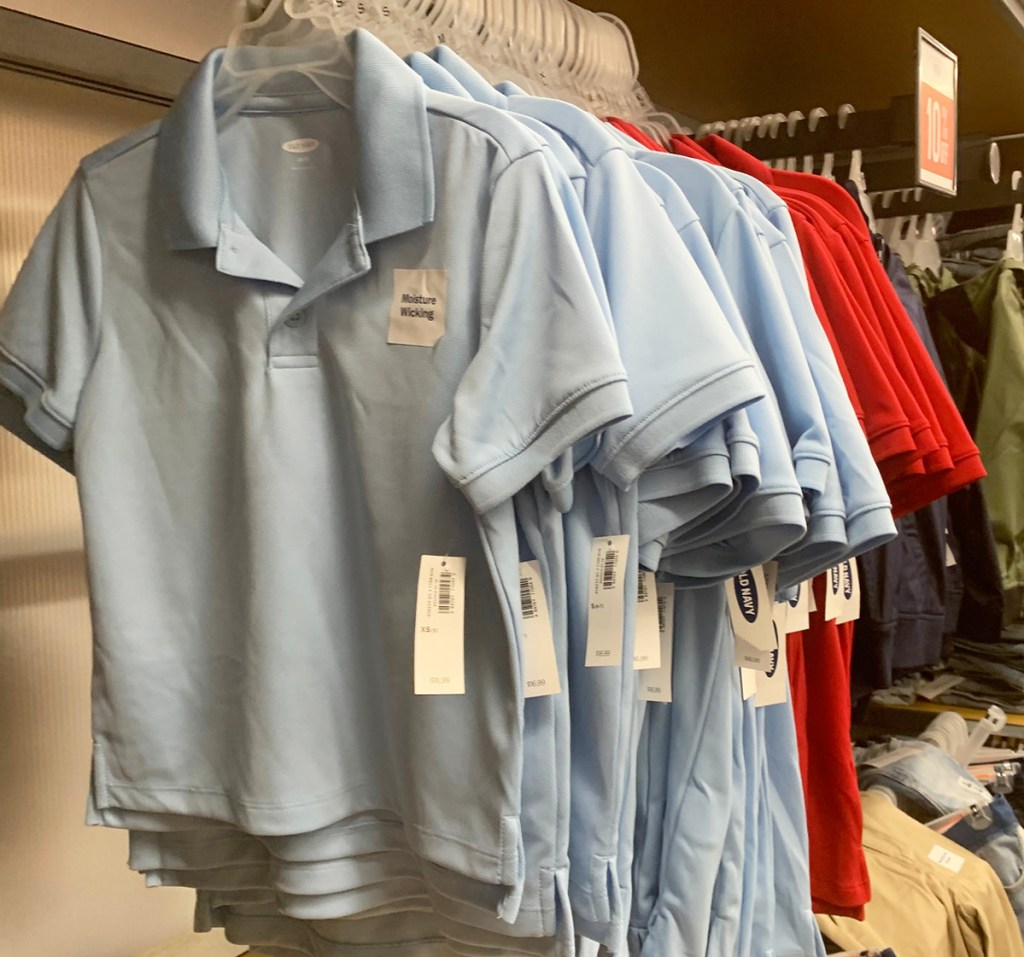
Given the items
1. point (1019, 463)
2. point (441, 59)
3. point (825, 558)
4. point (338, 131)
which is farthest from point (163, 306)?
point (1019, 463)

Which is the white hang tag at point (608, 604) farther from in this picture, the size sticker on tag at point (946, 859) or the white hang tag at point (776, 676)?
the size sticker on tag at point (946, 859)

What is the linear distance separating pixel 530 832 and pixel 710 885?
8.6 inches

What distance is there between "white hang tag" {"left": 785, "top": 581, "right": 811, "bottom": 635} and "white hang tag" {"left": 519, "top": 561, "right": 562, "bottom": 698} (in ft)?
1.18

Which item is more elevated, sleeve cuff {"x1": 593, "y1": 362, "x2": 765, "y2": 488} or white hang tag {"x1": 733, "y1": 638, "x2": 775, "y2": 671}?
sleeve cuff {"x1": 593, "y1": 362, "x2": 765, "y2": 488}

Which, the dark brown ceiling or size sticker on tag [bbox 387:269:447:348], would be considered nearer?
size sticker on tag [bbox 387:269:447:348]

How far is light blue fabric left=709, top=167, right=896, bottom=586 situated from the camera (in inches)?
33.3

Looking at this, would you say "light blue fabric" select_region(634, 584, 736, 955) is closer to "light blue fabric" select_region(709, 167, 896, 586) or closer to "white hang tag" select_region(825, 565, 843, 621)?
"light blue fabric" select_region(709, 167, 896, 586)

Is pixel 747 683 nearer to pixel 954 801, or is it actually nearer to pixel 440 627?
pixel 440 627

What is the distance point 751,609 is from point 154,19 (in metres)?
0.95

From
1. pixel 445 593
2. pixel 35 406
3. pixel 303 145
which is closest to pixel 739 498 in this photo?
pixel 445 593

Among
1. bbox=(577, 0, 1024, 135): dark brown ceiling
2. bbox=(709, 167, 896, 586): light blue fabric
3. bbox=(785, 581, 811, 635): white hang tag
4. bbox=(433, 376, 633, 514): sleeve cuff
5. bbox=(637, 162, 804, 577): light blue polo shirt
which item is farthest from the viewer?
bbox=(577, 0, 1024, 135): dark brown ceiling

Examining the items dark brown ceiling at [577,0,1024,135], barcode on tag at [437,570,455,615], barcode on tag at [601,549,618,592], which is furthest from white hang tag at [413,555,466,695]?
dark brown ceiling at [577,0,1024,135]

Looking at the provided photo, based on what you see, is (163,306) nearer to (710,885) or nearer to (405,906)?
(405,906)

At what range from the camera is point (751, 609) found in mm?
866
